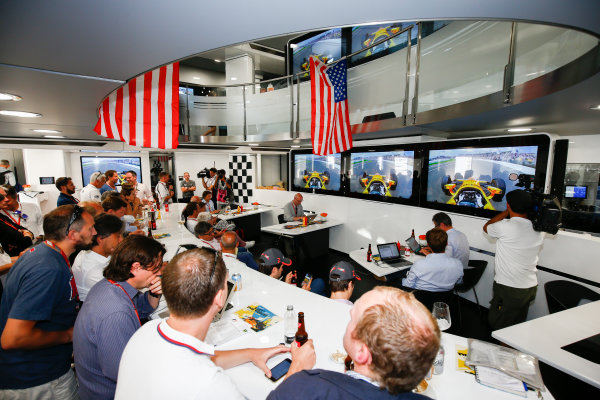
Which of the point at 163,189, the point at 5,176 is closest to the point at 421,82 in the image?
the point at 163,189

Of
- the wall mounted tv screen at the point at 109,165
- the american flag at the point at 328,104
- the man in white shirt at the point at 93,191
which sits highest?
the american flag at the point at 328,104

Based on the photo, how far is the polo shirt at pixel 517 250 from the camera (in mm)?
2820

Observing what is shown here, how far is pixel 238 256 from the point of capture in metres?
3.49

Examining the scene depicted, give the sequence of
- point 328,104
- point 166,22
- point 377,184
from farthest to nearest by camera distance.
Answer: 1. point 377,184
2. point 328,104
3. point 166,22

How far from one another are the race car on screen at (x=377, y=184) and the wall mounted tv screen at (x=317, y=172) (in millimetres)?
A: 746

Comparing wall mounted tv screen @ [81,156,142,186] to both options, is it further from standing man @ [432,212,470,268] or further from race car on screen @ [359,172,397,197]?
standing man @ [432,212,470,268]

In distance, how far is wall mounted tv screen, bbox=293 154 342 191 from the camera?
21.8 ft

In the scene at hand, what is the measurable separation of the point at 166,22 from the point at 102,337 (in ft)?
4.77

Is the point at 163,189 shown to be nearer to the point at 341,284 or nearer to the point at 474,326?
the point at 341,284

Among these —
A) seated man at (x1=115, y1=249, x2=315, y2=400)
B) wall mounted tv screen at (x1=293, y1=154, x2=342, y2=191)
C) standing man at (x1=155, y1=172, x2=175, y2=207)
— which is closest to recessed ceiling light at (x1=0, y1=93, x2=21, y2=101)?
seated man at (x1=115, y1=249, x2=315, y2=400)

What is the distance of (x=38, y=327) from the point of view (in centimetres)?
164

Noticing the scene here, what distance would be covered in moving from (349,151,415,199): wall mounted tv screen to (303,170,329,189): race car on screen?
79cm

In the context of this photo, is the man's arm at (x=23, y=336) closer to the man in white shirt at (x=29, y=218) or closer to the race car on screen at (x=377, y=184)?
the man in white shirt at (x=29, y=218)

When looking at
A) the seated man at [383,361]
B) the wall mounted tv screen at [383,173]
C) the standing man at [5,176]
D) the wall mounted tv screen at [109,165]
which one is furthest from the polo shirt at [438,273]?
the wall mounted tv screen at [109,165]
